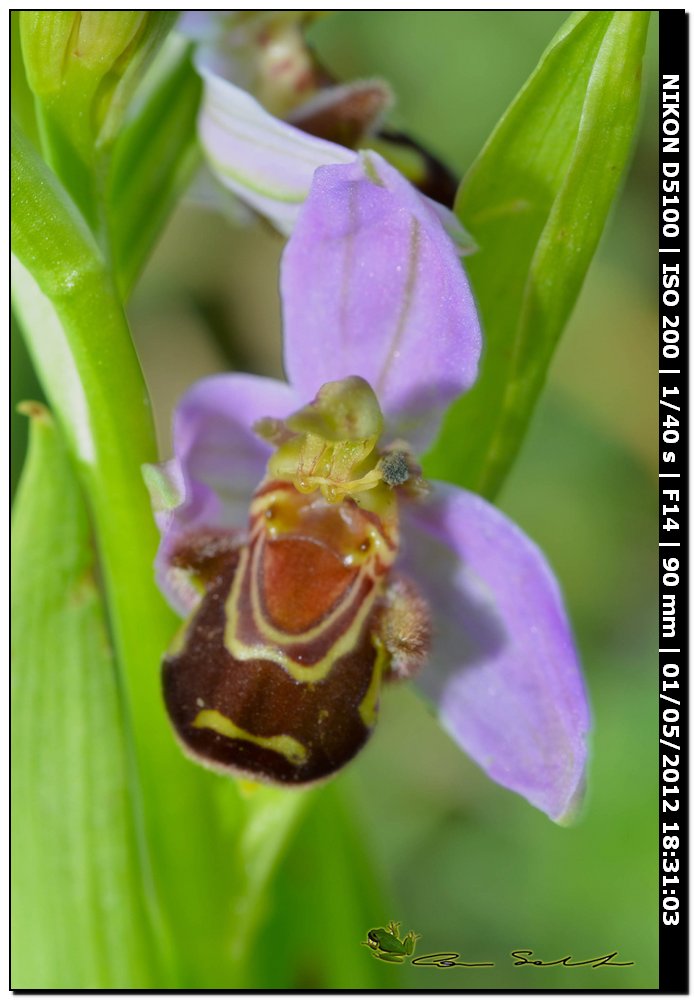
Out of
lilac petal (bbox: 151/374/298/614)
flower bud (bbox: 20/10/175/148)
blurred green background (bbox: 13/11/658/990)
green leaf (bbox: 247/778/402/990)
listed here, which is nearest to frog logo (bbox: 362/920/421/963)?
green leaf (bbox: 247/778/402/990)

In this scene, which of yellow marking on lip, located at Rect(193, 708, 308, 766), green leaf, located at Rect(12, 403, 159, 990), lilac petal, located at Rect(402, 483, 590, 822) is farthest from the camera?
green leaf, located at Rect(12, 403, 159, 990)

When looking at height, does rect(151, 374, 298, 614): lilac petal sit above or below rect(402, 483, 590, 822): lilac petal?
above

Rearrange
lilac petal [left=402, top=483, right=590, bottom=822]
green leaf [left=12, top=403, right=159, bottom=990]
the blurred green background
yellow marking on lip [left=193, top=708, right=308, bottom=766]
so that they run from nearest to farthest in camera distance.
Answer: yellow marking on lip [left=193, top=708, right=308, bottom=766]
lilac petal [left=402, top=483, right=590, bottom=822]
green leaf [left=12, top=403, right=159, bottom=990]
the blurred green background

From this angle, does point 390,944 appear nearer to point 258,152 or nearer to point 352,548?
point 352,548

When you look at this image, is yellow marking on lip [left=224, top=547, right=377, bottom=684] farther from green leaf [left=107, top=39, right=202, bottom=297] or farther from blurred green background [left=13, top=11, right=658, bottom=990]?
blurred green background [left=13, top=11, right=658, bottom=990]

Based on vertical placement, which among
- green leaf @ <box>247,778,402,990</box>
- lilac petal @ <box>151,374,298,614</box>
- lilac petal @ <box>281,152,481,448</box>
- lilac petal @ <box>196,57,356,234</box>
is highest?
lilac petal @ <box>196,57,356,234</box>

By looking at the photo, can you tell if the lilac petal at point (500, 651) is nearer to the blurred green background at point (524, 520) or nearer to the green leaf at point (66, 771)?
the green leaf at point (66, 771)

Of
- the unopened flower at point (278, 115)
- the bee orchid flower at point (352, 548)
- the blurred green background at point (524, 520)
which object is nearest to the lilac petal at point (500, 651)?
the bee orchid flower at point (352, 548)
